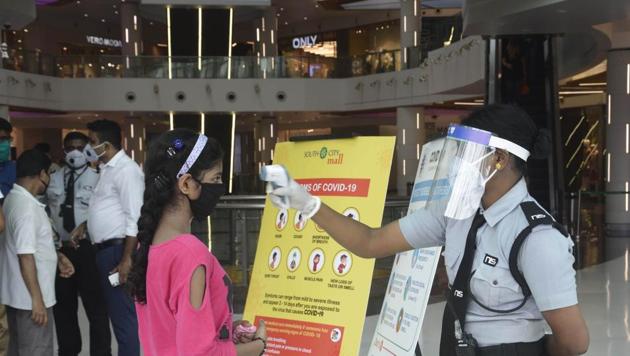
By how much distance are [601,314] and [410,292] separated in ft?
13.5

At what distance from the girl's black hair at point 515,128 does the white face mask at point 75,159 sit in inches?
148

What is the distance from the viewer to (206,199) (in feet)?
6.47

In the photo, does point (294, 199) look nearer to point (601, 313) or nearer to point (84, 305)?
point (84, 305)

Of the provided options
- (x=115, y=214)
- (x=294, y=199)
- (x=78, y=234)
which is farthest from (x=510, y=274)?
(x=78, y=234)

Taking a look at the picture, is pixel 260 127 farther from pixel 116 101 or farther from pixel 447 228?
pixel 447 228

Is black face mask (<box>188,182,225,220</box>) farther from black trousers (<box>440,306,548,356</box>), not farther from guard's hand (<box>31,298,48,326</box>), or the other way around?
guard's hand (<box>31,298,48,326</box>)

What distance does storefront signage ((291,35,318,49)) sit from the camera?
37.5 metres

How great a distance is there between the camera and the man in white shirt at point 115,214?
4.11m

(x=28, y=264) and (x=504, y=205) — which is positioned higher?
(x=504, y=205)

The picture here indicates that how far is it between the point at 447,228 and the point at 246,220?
18.2 ft

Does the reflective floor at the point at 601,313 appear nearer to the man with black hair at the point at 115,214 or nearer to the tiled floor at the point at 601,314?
the tiled floor at the point at 601,314

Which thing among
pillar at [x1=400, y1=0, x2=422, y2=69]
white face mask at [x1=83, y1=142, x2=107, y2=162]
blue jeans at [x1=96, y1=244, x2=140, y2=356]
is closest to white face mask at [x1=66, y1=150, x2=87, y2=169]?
white face mask at [x1=83, y1=142, x2=107, y2=162]

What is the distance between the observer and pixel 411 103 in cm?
2411


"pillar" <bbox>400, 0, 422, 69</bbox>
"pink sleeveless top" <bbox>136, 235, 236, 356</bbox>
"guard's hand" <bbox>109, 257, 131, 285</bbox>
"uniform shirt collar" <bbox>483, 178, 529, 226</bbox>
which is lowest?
"guard's hand" <bbox>109, 257, 131, 285</bbox>
